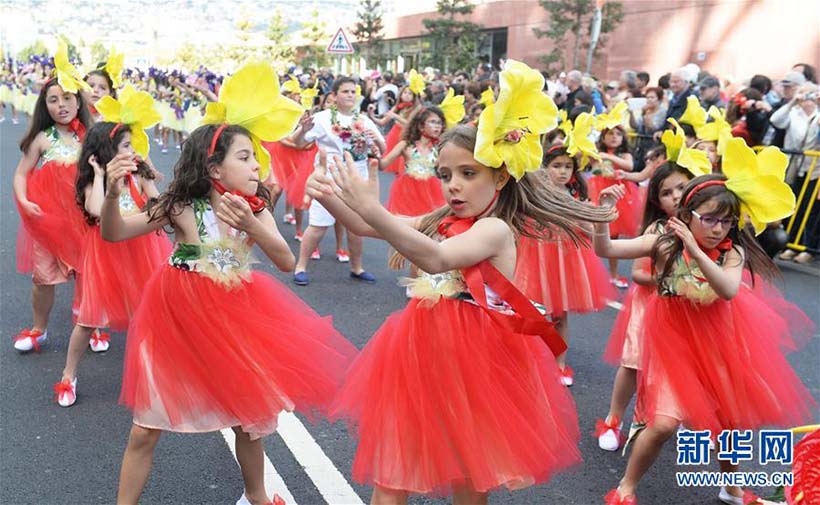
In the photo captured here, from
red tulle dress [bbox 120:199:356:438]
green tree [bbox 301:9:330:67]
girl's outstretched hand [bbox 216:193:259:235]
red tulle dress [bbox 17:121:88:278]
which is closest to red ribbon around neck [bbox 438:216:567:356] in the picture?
girl's outstretched hand [bbox 216:193:259:235]

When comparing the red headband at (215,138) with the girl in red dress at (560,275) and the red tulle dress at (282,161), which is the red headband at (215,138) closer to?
the girl in red dress at (560,275)

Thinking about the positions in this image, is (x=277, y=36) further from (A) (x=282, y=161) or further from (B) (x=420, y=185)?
(B) (x=420, y=185)

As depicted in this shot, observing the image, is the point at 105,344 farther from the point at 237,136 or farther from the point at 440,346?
the point at 440,346

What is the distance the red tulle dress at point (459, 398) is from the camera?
9.70 ft

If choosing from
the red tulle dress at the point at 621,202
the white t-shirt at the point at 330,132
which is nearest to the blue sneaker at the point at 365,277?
the white t-shirt at the point at 330,132

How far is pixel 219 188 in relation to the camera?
3.55 metres

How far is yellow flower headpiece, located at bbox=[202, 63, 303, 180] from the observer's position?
12.0 feet

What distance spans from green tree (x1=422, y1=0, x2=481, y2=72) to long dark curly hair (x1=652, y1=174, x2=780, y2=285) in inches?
1444

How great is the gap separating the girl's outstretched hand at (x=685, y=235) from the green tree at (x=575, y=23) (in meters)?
30.0

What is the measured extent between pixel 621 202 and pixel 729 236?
4.57m

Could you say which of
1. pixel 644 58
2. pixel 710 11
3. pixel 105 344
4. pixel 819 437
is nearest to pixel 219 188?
pixel 819 437

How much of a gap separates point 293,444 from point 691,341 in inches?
85.9

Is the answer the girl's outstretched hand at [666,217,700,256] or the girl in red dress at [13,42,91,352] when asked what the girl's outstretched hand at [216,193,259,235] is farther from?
the girl in red dress at [13,42,91,352]

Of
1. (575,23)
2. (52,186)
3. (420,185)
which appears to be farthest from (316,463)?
(575,23)
